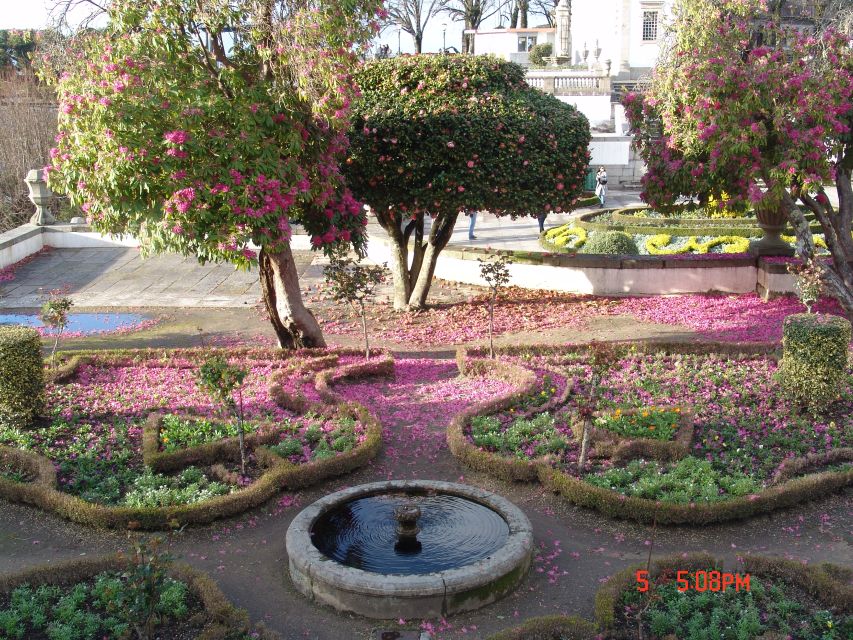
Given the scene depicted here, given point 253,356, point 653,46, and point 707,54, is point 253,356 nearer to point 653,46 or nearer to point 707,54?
point 707,54

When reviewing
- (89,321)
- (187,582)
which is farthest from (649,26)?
(187,582)

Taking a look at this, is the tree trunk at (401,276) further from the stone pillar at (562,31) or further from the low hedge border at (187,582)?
the stone pillar at (562,31)

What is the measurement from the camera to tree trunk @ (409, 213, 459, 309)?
15148 millimetres

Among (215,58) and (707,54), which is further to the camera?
(707,54)

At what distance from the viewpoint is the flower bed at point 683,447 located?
7840 millimetres

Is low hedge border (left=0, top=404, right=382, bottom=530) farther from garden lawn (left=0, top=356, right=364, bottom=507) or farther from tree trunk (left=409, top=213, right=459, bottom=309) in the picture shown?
tree trunk (left=409, top=213, right=459, bottom=309)

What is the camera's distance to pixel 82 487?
27.2ft

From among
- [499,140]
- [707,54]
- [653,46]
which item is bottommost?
[499,140]

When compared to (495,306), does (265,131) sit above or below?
above

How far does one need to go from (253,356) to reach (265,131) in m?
3.34

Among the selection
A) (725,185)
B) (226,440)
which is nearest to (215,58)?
(226,440)

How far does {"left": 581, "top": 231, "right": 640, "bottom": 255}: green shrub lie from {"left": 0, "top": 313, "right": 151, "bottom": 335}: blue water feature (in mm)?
9013

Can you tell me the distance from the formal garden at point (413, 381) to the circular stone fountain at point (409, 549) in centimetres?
3
